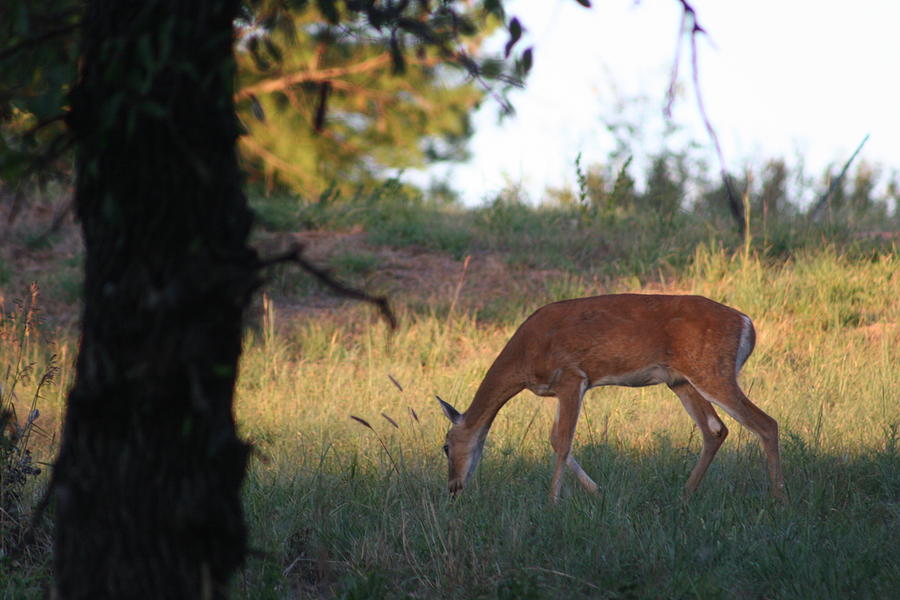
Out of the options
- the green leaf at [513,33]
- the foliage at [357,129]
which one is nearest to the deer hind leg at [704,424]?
the green leaf at [513,33]

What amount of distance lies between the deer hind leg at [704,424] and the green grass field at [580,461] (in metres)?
0.12

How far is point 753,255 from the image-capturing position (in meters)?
11.3

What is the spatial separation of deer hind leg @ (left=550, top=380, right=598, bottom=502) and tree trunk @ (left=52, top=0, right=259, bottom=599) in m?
3.25

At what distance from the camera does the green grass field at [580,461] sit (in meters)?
4.06

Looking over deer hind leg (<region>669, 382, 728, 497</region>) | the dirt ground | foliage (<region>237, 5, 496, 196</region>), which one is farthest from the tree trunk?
foliage (<region>237, 5, 496, 196</region>)

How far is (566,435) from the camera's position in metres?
6.24

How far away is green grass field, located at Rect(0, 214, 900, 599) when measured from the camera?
160 inches

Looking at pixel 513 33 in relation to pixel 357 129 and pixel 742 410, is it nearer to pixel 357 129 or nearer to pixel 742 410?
pixel 742 410

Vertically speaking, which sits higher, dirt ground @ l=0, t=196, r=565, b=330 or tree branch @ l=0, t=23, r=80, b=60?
tree branch @ l=0, t=23, r=80, b=60

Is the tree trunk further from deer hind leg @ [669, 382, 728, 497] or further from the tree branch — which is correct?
deer hind leg @ [669, 382, 728, 497]

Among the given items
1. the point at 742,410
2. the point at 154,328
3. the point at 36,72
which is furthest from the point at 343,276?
the point at 154,328

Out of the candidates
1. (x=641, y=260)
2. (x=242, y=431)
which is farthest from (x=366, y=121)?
(x=242, y=431)

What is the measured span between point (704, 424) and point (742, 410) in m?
0.44

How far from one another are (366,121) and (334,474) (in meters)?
12.1
